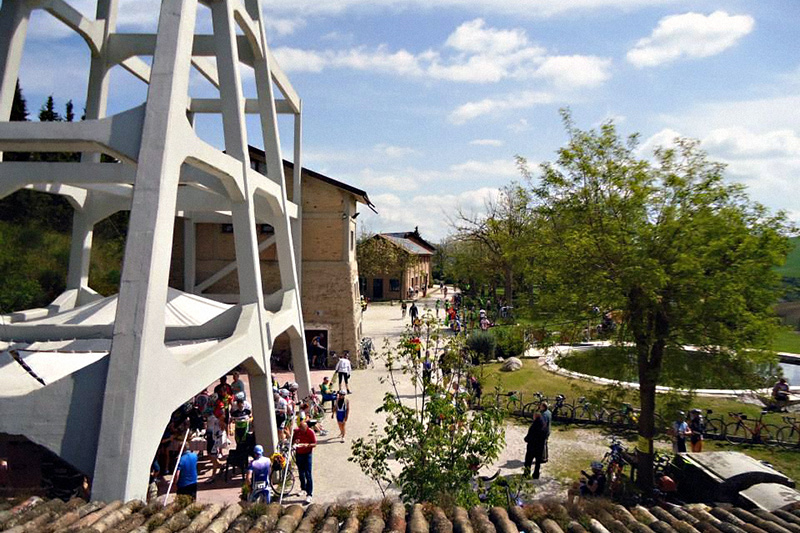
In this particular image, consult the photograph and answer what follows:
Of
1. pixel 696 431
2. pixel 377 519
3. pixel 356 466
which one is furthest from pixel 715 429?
pixel 377 519

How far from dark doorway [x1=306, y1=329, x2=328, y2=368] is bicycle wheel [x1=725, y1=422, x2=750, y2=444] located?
47.0 feet

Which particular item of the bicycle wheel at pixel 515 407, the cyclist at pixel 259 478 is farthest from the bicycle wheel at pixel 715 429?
the cyclist at pixel 259 478

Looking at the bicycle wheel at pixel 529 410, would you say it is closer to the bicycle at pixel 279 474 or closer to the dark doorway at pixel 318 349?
the bicycle at pixel 279 474

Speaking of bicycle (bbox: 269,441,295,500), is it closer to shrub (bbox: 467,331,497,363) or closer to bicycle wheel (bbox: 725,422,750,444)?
bicycle wheel (bbox: 725,422,750,444)

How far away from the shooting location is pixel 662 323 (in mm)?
10273

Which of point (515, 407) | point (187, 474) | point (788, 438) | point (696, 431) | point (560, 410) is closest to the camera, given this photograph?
point (187, 474)

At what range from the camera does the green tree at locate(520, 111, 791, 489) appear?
9633mm

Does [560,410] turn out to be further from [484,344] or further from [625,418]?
[484,344]

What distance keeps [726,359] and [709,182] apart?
133 inches

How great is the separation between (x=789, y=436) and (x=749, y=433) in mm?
923

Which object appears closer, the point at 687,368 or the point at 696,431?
the point at 687,368

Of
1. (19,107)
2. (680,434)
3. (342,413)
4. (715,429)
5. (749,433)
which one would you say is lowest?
(749,433)

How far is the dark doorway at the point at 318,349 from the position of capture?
73.0 ft

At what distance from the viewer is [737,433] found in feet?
46.2
